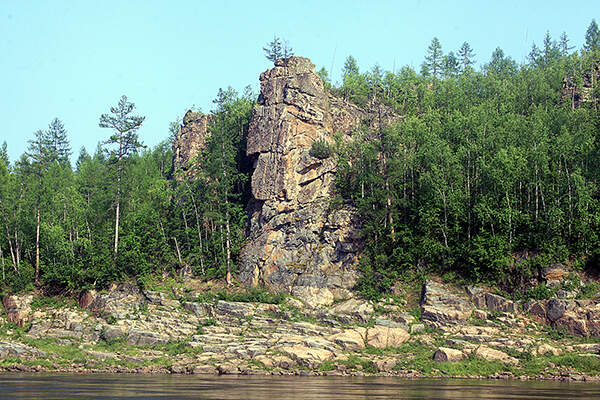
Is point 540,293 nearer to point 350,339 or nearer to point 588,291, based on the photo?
point 588,291

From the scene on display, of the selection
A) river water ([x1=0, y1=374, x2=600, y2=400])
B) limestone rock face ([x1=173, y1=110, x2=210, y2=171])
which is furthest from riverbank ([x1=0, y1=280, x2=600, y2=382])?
limestone rock face ([x1=173, y1=110, x2=210, y2=171])

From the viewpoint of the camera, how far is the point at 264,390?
3153cm

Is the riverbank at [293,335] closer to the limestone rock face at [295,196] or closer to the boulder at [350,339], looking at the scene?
the boulder at [350,339]

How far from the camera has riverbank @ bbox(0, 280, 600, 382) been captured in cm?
4575

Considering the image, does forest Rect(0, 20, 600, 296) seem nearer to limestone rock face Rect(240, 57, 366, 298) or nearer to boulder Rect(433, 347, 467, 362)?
limestone rock face Rect(240, 57, 366, 298)

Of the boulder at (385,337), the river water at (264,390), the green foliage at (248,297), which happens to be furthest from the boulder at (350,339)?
the river water at (264,390)

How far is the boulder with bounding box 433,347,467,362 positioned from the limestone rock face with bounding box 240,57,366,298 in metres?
14.8

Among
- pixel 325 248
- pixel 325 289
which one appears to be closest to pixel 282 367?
pixel 325 289

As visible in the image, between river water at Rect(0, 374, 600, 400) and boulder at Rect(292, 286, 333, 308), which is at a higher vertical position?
boulder at Rect(292, 286, 333, 308)

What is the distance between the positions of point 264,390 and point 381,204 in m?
35.9

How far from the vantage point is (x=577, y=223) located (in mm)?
55469

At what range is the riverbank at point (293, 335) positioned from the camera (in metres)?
45.8

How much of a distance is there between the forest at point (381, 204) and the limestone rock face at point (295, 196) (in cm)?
205

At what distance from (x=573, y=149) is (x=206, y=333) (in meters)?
42.0
